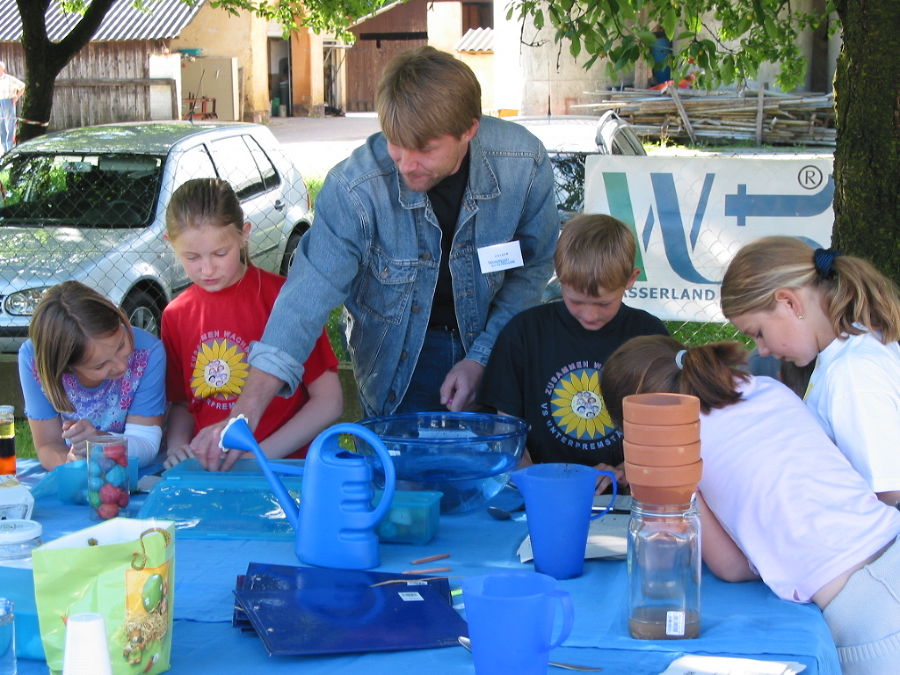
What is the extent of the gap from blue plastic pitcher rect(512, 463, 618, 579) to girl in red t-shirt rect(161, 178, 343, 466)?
107 centimetres

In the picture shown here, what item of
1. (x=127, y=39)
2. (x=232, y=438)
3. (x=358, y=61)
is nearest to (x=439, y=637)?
(x=232, y=438)

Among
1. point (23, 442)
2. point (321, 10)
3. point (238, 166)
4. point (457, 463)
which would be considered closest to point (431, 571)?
point (457, 463)

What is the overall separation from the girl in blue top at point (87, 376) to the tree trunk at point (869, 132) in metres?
2.12

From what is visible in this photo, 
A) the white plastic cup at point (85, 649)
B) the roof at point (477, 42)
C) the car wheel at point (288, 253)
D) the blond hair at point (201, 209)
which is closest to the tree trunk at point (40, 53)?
the car wheel at point (288, 253)

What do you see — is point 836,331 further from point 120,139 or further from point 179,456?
point 120,139

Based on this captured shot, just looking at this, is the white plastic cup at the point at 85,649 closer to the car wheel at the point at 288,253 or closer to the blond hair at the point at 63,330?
the blond hair at the point at 63,330

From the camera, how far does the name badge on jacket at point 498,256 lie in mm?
2855

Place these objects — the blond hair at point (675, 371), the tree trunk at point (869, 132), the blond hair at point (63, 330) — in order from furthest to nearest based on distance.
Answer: the tree trunk at point (869, 132) < the blond hair at point (63, 330) < the blond hair at point (675, 371)

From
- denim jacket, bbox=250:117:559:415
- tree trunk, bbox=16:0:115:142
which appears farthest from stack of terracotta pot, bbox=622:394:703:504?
tree trunk, bbox=16:0:115:142

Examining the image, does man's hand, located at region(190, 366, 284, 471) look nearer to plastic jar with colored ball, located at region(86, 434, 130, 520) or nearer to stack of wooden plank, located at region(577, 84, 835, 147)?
plastic jar with colored ball, located at region(86, 434, 130, 520)

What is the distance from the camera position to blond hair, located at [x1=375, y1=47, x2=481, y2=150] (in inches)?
93.7

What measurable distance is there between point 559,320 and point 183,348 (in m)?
0.98

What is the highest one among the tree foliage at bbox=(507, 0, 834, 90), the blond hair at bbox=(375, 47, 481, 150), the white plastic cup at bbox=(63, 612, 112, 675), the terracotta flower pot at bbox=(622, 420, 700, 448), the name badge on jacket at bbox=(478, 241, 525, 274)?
the tree foliage at bbox=(507, 0, 834, 90)

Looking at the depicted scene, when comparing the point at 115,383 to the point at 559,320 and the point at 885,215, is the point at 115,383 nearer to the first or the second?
the point at 559,320
